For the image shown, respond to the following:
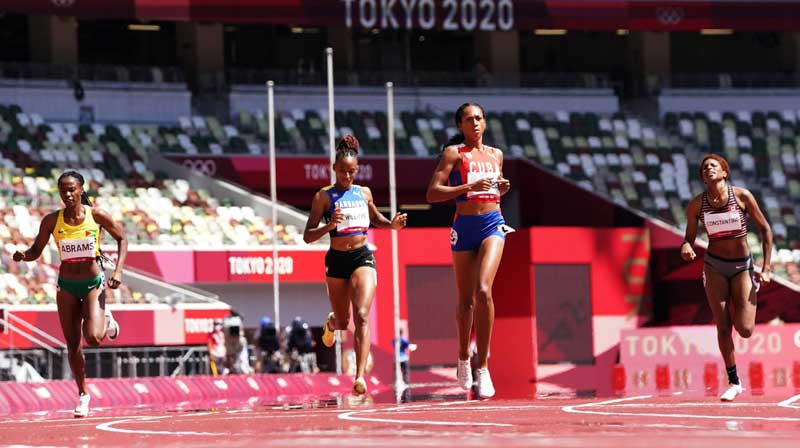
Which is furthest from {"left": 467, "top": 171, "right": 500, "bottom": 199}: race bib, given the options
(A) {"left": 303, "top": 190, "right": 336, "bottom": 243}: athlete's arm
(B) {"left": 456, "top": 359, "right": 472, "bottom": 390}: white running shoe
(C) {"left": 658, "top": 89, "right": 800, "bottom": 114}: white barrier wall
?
(C) {"left": 658, "top": 89, "right": 800, "bottom": 114}: white barrier wall

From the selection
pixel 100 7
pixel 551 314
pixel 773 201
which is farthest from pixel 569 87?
pixel 100 7

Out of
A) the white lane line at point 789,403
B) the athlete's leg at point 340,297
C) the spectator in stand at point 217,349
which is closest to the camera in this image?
the white lane line at point 789,403

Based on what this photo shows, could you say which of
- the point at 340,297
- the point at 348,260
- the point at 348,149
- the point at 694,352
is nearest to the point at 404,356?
the point at 694,352

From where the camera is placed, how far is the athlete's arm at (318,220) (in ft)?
54.7

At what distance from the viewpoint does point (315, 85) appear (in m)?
50.0

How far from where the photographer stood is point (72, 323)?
54.1ft

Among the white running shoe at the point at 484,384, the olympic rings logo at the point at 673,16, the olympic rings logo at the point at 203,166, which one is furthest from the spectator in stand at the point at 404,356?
the white running shoe at the point at 484,384

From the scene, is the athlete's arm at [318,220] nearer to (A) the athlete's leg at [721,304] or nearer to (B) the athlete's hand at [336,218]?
(B) the athlete's hand at [336,218]

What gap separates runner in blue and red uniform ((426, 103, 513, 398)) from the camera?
1488 centimetres

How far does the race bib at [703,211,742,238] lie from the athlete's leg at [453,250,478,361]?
261cm

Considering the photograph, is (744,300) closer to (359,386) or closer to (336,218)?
(359,386)

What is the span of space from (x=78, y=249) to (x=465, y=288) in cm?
371

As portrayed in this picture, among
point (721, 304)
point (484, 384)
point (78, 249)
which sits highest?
point (78, 249)

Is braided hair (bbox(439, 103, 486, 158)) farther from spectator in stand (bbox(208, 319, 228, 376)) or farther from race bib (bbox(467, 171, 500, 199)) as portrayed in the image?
spectator in stand (bbox(208, 319, 228, 376))
